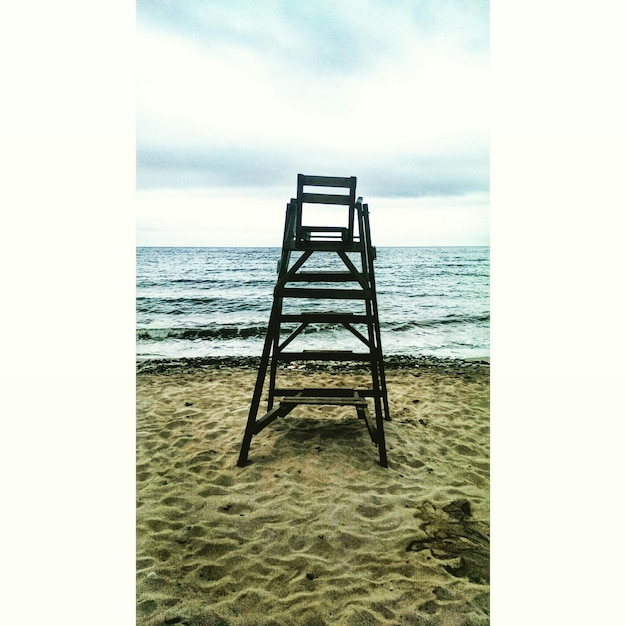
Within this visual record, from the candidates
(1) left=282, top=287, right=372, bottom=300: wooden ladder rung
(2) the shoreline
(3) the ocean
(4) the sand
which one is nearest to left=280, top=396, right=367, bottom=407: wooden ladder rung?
(4) the sand

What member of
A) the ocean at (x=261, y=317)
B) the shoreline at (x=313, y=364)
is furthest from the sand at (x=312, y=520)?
the ocean at (x=261, y=317)

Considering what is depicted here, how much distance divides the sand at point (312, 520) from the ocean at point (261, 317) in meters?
5.86

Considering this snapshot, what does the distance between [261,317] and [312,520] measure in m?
13.0

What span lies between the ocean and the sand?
586 cm

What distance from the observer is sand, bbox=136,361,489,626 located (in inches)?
96.8

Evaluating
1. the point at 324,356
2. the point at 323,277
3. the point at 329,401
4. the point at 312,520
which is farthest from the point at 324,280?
the point at 312,520

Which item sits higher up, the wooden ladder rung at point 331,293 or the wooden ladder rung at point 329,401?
the wooden ladder rung at point 331,293

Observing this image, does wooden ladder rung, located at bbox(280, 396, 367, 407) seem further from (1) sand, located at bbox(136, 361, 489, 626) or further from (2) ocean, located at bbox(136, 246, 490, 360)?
(2) ocean, located at bbox(136, 246, 490, 360)

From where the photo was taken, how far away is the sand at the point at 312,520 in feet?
8.07

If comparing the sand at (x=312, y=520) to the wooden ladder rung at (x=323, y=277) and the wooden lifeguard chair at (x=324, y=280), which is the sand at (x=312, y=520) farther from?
the wooden ladder rung at (x=323, y=277)
